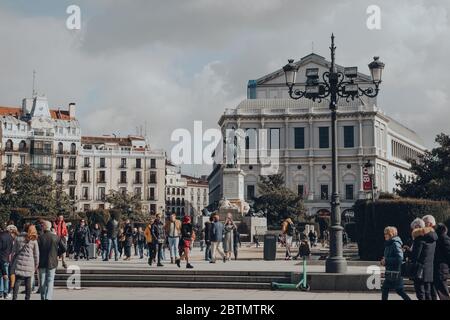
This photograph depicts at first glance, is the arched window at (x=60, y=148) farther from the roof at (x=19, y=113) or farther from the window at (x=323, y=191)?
the window at (x=323, y=191)

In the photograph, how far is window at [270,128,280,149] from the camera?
106 metres

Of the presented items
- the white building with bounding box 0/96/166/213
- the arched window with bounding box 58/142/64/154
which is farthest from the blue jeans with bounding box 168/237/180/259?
the arched window with bounding box 58/142/64/154

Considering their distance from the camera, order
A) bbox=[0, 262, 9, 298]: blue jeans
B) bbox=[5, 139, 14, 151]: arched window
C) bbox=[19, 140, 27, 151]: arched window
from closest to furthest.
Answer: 1. bbox=[0, 262, 9, 298]: blue jeans
2. bbox=[5, 139, 14, 151]: arched window
3. bbox=[19, 140, 27, 151]: arched window

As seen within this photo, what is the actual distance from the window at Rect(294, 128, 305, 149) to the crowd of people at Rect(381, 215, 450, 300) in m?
92.6

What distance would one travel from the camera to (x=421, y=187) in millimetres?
48031

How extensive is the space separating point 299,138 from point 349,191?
1021 centimetres

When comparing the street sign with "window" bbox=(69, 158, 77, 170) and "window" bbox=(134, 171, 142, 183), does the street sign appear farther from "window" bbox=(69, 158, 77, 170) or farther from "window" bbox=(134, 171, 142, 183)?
"window" bbox=(134, 171, 142, 183)

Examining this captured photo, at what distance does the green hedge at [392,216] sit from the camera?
77.8 feet

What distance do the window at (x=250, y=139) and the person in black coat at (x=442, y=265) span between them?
300ft

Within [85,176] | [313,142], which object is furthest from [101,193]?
[313,142]

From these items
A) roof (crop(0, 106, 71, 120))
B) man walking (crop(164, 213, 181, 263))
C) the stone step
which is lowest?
the stone step

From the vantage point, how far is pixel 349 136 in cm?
10362
